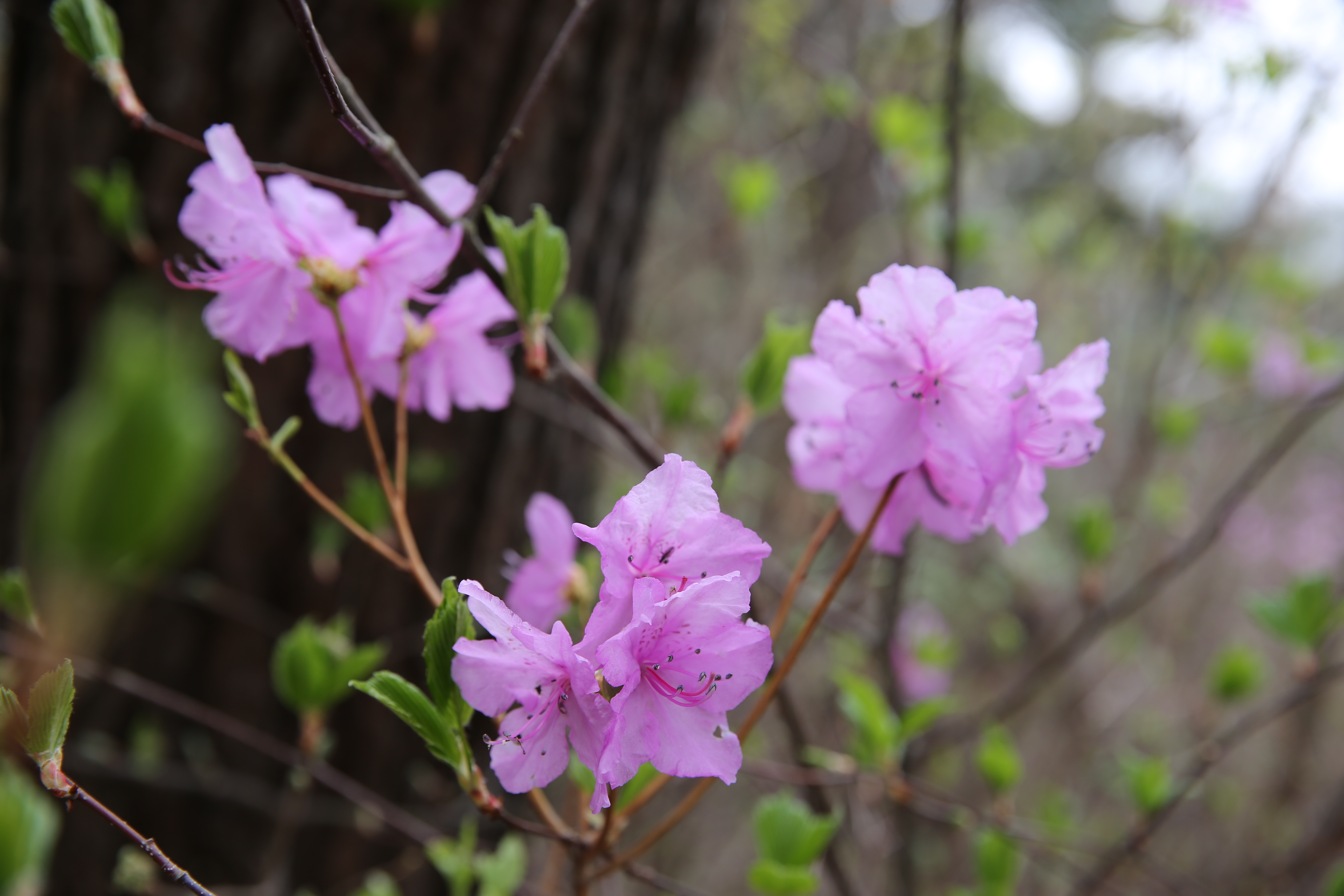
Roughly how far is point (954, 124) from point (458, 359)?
0.81m

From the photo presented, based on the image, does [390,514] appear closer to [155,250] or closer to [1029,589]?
[155,250]

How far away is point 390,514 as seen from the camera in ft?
5.00

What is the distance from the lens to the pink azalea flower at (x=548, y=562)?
38.8 inches

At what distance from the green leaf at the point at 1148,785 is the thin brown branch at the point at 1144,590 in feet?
1.03

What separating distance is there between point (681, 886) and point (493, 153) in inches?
47.8

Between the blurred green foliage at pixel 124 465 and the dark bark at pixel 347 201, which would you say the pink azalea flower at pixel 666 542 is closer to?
the blurred green foliage at pixel 124 465

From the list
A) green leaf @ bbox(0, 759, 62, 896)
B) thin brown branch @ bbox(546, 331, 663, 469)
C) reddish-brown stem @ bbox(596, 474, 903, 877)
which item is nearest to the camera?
green leaf @ bbox(0, 759, 62, 896)

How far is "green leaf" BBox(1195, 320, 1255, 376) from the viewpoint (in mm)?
2312

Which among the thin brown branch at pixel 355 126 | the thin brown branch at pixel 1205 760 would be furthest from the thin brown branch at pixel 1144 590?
the thin brown branch at pixel 355 126

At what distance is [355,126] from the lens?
65 centimetres

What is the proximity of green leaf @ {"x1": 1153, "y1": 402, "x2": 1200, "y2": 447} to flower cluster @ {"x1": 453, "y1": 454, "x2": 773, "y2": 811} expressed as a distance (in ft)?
6.73

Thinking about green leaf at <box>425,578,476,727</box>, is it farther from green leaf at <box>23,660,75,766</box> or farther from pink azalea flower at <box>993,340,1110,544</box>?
pink azalea flower at <box>993,340,1110,544</box>

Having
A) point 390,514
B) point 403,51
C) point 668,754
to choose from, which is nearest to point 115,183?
point 403,51

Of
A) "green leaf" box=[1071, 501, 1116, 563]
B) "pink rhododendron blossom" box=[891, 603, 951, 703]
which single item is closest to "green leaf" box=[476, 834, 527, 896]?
"green leaf" box=[1071, 501, 1116, 563]
